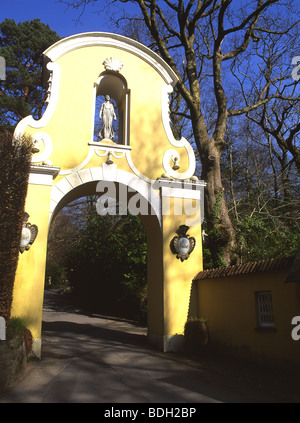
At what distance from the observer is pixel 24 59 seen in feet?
64.9

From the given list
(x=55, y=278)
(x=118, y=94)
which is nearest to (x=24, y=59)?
(x=118, y=94)

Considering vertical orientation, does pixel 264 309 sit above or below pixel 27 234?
below

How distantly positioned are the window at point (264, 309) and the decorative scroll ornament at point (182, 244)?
8.13 feet

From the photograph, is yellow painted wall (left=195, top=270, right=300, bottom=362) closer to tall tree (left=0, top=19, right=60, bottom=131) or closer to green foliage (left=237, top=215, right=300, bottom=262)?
green foliage (left=237, top=215, right=300, bottom=262)

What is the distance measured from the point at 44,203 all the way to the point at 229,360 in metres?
5.86

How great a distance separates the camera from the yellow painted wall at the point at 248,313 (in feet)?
23.3

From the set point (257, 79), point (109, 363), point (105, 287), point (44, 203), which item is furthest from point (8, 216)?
→ point (257, 79)

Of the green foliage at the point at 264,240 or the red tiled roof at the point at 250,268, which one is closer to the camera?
the red tiled roof at the point at 250,268

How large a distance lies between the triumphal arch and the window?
2.30 m

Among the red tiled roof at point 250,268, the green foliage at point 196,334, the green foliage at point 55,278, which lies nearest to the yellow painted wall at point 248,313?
the red tiled roof at point 250,268

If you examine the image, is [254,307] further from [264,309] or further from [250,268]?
[250,268]

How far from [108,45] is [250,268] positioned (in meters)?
7.83

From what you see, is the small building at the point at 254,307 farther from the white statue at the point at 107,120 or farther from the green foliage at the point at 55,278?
the green foliage at the point at 55,278

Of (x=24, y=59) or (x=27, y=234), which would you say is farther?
(x=24, y=59)
